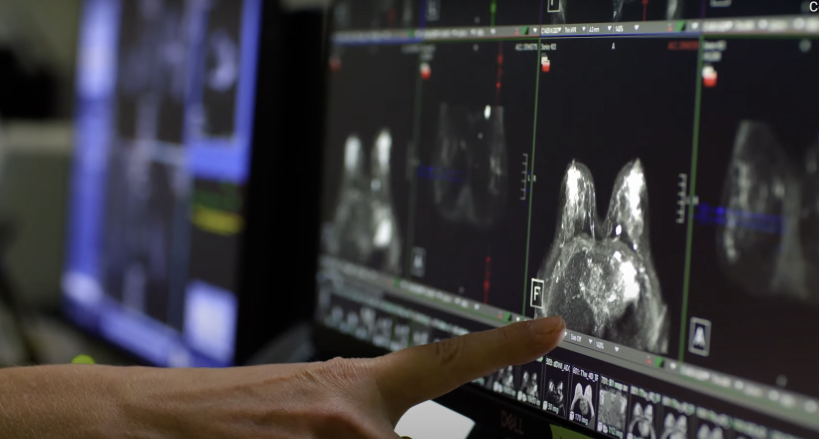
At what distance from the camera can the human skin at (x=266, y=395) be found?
0.64 m

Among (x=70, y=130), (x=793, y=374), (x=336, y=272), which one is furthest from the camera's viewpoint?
(x=70, y=130)

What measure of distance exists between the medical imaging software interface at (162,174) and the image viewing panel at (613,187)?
606 millimetres

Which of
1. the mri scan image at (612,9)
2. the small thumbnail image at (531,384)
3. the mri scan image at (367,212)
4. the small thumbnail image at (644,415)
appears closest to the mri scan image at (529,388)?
the small thumbnail image at (531,384)

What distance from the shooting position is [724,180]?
1.89ft

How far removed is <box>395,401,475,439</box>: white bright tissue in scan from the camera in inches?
31.6

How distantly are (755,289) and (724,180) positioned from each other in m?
0.08

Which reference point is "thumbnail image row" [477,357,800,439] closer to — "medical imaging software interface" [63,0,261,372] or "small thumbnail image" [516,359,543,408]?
"small thumbnail image" [516,359,543,408]

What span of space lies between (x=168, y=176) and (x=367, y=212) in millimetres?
562

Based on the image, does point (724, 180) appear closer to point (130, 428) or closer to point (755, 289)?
point (755, 289)

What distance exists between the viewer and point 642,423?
25.2 inches

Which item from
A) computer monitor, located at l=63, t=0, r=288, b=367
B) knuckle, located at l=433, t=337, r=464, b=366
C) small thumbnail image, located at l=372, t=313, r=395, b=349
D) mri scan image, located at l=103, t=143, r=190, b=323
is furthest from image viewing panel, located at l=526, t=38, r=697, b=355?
mri scan image, located at l=103, t=143, r=190, b=323

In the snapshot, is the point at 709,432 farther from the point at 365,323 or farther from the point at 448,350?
the point at 365,323

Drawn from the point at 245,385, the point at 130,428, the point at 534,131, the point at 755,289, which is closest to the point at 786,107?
the point at 755,289

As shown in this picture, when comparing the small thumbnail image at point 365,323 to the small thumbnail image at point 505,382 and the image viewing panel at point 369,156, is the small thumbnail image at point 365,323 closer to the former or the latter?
the image viewing panel at point 369,156
